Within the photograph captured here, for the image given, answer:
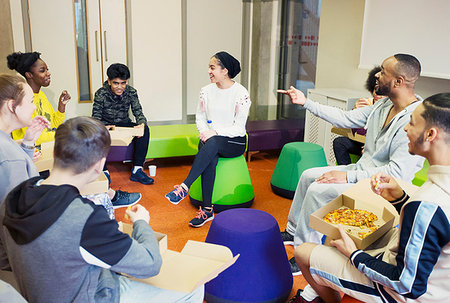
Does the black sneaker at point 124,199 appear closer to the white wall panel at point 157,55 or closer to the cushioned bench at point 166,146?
the cushioned bench at point 166,146

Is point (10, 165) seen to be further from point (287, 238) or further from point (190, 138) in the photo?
point (190, 138)

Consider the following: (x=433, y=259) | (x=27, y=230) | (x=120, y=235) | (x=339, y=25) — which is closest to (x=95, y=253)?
(x=120, y=235)

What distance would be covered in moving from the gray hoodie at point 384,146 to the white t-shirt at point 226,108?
3.02 ft

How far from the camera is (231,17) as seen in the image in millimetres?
6160

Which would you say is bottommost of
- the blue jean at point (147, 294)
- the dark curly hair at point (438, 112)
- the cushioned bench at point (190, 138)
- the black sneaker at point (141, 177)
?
the black sneaker at point (141, 177)

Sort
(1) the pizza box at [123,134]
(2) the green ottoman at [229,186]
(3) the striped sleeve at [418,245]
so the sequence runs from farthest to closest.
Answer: (1) the pizza box at [123,134]
(2) the green ottoman at [229,186]
(3) the striped sleeve at [418,245]

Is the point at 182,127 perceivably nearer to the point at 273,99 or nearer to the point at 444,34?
the point at 273,99

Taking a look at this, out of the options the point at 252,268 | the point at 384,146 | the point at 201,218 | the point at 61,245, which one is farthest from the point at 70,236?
the point at 201,218

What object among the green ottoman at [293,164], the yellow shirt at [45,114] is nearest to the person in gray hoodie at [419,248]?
the green ottoman at [293,164]

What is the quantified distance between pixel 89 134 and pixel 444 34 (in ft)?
10.7

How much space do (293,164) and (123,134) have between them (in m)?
1.52

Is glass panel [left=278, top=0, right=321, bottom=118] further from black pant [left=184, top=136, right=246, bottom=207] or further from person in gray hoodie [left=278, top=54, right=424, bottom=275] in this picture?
person in gray hoodie [left=278, top=54, right=424, bottom=275]

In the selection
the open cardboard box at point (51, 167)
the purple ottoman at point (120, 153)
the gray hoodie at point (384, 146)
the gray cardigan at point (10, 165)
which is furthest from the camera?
the purple ottoman at point (120, 153)

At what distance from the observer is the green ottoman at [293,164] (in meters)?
3.88
